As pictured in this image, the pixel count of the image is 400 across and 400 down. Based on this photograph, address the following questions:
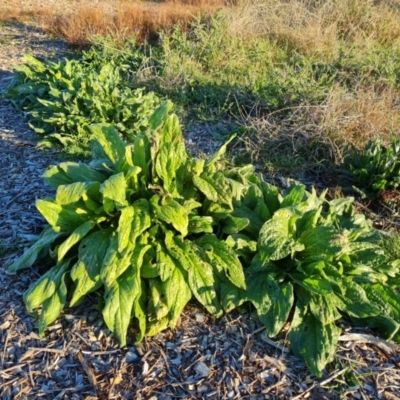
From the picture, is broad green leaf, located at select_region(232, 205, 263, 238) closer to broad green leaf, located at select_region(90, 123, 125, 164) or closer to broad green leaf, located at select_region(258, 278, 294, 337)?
broad green leaf, located at select_region(258, 278, 294, 337)

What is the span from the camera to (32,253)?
9.31ft

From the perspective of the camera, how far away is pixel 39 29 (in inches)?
321

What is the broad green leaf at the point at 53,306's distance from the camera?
2543 millimetres

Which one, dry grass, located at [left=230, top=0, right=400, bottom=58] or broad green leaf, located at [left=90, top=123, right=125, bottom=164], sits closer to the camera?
broad green leaf, located at [left=90, top=123, right=125, bottom=164]

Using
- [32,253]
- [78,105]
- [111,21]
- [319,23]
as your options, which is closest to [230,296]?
[32,253]

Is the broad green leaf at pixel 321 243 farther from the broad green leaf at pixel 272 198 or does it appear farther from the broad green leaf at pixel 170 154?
the broad green leaf at pixel 170 154

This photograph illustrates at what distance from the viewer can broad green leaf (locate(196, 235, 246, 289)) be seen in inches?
103

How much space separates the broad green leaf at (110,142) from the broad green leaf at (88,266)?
0.56 m

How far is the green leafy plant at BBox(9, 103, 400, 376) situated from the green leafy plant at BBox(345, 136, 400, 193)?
97cm

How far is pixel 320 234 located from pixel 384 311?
0.55 m

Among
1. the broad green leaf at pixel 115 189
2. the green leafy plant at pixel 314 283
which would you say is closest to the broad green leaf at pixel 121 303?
the broad green leaf at pixel 115 189

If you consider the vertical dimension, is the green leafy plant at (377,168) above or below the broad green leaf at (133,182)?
below

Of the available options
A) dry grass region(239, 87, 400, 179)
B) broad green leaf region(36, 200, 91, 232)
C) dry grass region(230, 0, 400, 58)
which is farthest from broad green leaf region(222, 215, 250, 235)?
dry grass region(230, 0, 400, 58)

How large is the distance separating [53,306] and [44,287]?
137 millimetres
